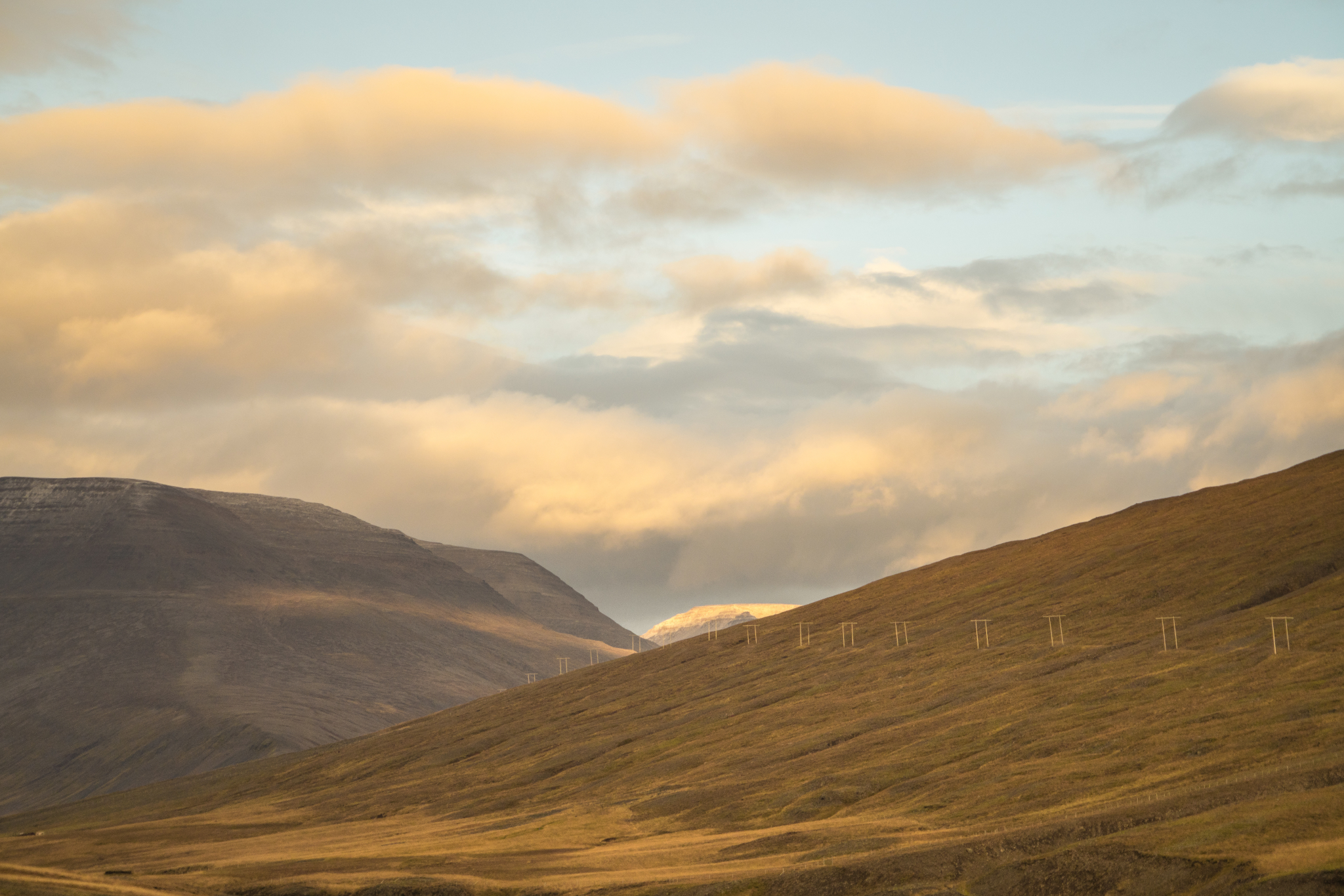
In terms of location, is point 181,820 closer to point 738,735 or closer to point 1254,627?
point 738,735

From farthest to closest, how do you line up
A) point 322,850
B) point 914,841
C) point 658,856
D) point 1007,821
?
point 322,850 < point 658,856 < point 1007,821 < point 914,841

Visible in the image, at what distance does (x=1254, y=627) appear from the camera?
131500 mm

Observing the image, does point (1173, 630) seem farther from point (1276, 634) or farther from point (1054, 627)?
point (1054, 627)

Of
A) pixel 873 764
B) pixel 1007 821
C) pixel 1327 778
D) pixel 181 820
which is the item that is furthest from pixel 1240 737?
Result: pixel 181 820

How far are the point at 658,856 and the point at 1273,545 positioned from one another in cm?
11822

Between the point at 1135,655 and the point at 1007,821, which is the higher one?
the point at 1135,655

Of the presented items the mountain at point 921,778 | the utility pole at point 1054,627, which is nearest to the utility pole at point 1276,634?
the mountain at point 921,778

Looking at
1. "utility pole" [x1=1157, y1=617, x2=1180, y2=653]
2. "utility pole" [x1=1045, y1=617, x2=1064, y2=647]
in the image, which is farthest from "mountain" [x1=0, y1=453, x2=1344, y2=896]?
"utility pole" [x1=1045, y1=617, x2=1064, y2=647]

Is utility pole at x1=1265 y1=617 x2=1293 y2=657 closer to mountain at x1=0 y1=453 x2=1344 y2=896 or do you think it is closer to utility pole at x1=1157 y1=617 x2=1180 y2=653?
mountain at x1=0 y1=453 x2=1344 y2=896

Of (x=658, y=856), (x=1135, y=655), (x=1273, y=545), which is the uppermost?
(x=1273, y=545)

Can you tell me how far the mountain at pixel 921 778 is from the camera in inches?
2344

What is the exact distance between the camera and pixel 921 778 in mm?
103688

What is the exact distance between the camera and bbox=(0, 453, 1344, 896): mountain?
59.5 m

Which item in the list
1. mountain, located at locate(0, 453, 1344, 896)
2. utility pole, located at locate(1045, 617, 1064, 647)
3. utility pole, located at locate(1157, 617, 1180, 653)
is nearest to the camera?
mountain, located at locate(0, 453, 1344, 896)
